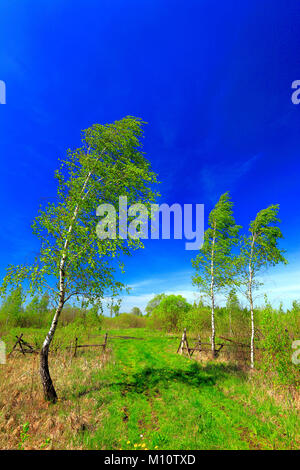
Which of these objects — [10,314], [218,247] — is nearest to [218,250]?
[218,247]

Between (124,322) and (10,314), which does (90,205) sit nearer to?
(10,314)

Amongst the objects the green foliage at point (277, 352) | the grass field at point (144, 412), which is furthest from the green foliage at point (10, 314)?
the green foliage at point (277, 352)

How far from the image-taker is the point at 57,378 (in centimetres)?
870

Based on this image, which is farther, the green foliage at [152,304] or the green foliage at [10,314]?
the green foliage at [152,304]

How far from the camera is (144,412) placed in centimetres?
654

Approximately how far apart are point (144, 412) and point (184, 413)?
1476mm

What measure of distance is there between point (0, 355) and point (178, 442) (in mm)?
12858

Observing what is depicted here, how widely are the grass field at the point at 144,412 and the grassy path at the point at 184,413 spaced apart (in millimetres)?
26

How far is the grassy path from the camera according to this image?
497 cm

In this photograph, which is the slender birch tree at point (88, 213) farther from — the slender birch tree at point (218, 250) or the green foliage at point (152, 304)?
the green foliage at point (152, 304)

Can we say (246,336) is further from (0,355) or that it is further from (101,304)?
(0,355)

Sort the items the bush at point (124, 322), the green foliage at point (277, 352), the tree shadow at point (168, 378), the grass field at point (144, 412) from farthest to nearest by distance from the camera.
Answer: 1. the bush at point (124, 322)
2. the tree shadow at point (168, 378)
3. the green foliage at point (277, 352)
4. the grass field at point (144, 412)

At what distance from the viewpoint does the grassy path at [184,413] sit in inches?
196

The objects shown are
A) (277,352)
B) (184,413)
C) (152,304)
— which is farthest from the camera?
(152,304)
